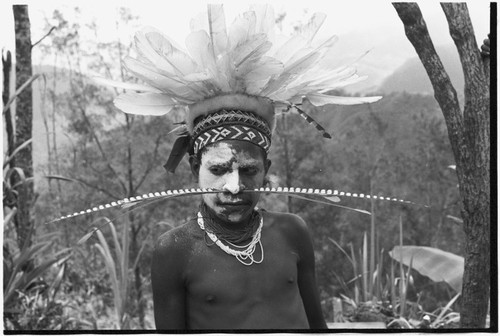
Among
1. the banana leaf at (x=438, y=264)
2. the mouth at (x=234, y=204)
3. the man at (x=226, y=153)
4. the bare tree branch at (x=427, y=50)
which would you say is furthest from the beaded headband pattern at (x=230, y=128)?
the banana leaf at (x=438, y=264)

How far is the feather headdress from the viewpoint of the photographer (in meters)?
1.28

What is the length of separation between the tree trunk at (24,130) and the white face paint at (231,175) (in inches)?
61.2

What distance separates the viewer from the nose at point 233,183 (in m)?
1.30

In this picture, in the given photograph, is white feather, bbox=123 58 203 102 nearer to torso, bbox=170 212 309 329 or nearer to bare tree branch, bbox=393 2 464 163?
torso, bbox=170 212 309 329

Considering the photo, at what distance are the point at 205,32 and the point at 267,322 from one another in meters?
0.60

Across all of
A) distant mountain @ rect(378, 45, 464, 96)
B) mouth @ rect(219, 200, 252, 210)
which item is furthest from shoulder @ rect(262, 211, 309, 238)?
distant mountain @ rect(378, 45, 464, 96)

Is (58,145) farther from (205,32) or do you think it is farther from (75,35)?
(205,32)

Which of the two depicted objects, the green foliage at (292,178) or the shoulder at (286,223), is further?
the green foliage at (292,178)

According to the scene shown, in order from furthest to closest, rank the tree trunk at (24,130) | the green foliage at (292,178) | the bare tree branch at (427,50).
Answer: the green foliage at (292,178) → the tree trunk at (24,130) → the bare tree branch at (427,50)

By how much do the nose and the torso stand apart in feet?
0.40

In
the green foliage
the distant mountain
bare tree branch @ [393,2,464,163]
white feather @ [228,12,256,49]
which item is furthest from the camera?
the green foliage

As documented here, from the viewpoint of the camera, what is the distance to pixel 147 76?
132cm

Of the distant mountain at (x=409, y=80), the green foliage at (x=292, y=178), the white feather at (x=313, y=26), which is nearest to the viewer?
the white feather at (x=313, y=26)

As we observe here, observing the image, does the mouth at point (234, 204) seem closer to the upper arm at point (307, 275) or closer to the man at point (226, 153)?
the man at point (226, 153)
